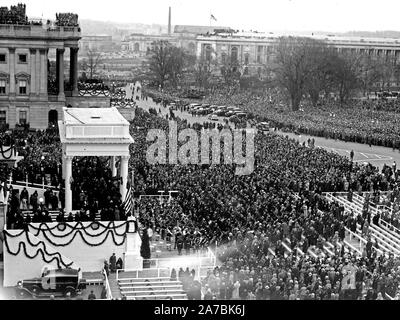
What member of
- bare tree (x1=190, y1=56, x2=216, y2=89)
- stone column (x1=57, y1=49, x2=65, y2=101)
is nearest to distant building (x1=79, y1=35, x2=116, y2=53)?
bare tree (x1=190, y1=56, x2=216, y2=89)

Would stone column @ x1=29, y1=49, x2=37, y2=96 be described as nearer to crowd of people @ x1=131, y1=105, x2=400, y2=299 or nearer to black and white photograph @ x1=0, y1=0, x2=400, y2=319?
black and white photograph @ x1=0, y1=0, x2=400, y2=319

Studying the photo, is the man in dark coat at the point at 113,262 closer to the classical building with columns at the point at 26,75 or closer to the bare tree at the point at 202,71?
the classical building with columns at the point at 26,75

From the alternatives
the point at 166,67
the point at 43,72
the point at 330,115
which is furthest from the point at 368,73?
the point at 43,72

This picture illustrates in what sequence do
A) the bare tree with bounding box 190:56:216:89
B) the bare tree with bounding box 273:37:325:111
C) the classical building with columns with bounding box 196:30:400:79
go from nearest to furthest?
the bare tree with bounding box 273:37:325:111 → the bare tree with bounding box 190:56:216:89 → the classical building with columns with bounding box 196:30:400:79

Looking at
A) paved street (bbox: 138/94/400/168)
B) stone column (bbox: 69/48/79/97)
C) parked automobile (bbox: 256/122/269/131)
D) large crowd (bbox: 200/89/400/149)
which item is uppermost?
stone column (bbox: 69/48/79/97)

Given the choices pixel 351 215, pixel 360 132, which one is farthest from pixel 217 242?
pixel 360 132

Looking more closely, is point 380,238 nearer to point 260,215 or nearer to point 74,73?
point 260,215

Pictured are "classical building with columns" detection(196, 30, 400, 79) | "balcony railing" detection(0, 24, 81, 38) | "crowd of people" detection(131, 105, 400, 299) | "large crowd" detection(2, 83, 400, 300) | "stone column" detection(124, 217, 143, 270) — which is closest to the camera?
"large crowd" detection(2, 83, 400, 300)

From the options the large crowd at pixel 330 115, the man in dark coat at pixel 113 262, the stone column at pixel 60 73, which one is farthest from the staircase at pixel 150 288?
the large crowd at pixel 330 115
